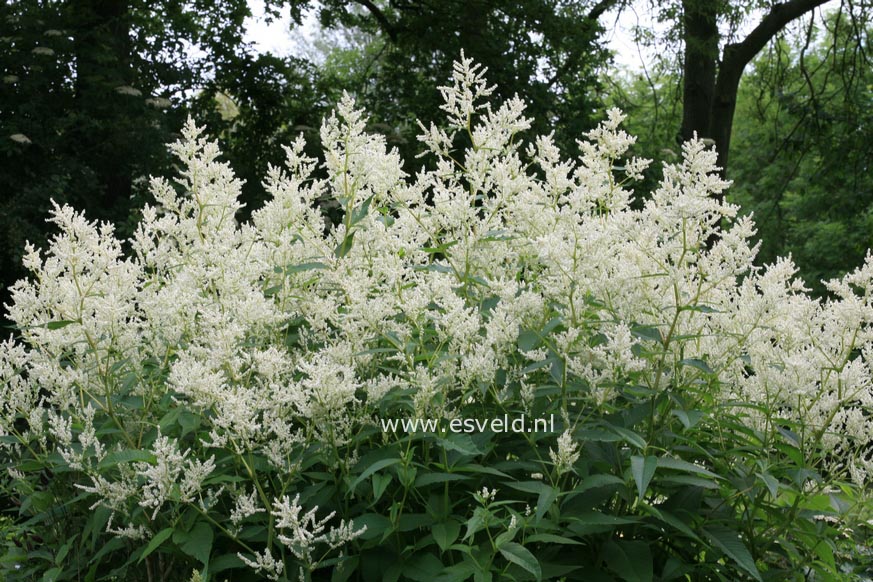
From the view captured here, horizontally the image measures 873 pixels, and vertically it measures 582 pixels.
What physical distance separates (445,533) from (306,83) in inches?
587

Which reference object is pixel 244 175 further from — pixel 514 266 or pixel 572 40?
pixel 514 266

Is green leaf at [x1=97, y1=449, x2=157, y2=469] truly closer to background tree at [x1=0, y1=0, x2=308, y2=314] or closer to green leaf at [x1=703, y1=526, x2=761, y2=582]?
green leaf at [x1=703, y1=526, x2=761, y2=582]

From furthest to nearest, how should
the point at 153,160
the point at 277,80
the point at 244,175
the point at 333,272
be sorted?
the point at 277,80
the point at 244,175
the point at 153,160
the point at 333,272

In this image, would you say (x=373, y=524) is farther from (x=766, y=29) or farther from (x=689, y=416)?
(x=766, y=29)

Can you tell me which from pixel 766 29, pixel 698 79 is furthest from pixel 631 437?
pixel 766 29

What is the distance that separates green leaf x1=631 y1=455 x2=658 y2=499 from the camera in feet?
8.13

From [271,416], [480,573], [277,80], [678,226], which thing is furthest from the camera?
[277,80]

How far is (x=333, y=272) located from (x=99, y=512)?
1250mm

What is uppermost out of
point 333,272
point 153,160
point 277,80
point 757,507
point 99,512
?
point 277,80

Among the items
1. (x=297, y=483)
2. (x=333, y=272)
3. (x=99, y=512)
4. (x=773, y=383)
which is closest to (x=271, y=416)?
(x=297, y=483)

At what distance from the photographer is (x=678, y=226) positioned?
10.1ft

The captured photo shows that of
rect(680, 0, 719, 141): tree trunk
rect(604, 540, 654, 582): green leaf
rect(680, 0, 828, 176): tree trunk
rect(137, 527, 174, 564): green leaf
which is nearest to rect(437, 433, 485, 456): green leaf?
rect(604, 540, 654, 582): green leaf

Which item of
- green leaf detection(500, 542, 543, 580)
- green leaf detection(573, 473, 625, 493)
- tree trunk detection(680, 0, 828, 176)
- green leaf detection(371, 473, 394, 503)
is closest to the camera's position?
green leaf detection(500, 542, 543, 580)

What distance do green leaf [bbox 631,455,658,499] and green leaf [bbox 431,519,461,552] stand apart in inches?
23.8
